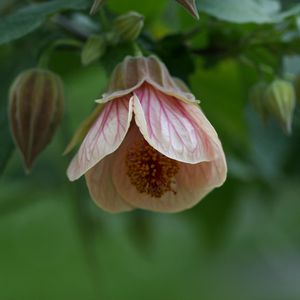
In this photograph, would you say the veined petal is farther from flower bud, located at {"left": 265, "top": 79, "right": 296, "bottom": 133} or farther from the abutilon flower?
flower bud, located at {"left": 265, "top": 79, "right": 296, "bottom": 133}

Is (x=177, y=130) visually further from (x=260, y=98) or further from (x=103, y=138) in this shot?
(x=260, y=98)

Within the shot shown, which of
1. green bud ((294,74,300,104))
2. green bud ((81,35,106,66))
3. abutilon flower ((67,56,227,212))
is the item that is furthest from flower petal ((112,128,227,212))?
green bud ((294,74,300,104))

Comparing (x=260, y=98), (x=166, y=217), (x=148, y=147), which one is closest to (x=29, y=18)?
(x=148, y=147)

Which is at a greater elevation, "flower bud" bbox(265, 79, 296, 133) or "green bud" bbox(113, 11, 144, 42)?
"green bud" bbox(113, 11, 144, 42)

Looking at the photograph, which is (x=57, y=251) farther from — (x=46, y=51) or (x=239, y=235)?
(x=46, y=51)

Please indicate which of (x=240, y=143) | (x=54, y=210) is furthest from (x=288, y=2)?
(x=54, y=210)

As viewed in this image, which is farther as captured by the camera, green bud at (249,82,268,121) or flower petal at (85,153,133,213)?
green bud at (249,82,268,121)
